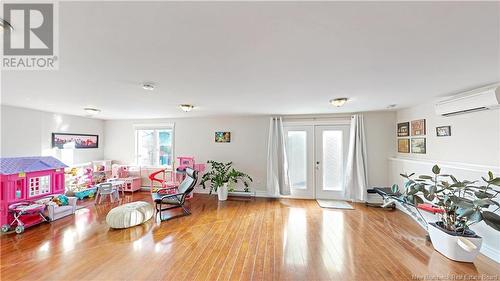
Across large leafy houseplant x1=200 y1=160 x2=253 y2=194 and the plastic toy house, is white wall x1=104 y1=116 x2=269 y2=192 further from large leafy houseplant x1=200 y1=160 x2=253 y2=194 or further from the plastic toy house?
the plastic toy house

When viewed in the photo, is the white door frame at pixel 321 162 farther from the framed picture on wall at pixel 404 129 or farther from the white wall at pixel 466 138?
the white wall at pixel 466 138

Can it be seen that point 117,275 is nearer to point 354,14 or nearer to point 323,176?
point 354,14

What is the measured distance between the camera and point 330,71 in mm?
2043

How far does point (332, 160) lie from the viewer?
4.93 m

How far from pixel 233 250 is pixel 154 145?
470 centimetres

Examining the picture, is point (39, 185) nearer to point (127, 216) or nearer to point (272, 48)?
point (127, 216)

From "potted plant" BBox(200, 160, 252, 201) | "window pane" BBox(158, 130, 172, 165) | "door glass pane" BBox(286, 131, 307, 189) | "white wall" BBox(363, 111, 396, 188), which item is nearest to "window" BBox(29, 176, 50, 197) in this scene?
"window pane" BBox(158, 130, 172, 165)

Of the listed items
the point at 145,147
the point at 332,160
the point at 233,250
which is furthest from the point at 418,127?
the point at 145,147

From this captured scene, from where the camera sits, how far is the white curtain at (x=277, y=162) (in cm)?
500

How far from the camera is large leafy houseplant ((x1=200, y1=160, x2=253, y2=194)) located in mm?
4961

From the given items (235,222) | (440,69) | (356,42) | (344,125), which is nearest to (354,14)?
(356,42)

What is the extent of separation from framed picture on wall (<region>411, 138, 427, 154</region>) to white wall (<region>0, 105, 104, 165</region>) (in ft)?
28.2

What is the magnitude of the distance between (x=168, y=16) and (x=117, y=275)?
2.59m

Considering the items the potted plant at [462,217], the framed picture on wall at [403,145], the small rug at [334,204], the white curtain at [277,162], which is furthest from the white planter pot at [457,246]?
the white curtain at [277,162]
